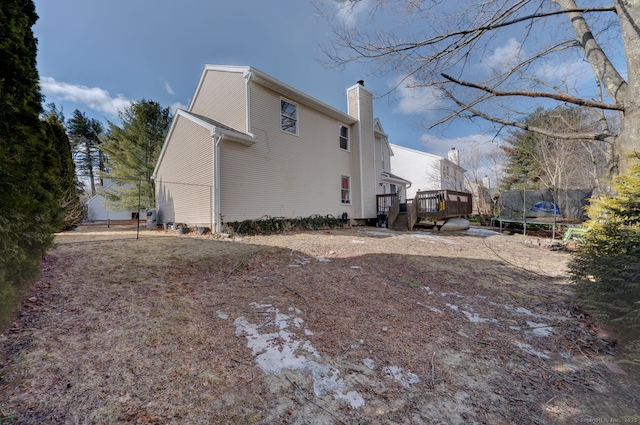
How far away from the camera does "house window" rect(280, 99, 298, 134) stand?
10.3m

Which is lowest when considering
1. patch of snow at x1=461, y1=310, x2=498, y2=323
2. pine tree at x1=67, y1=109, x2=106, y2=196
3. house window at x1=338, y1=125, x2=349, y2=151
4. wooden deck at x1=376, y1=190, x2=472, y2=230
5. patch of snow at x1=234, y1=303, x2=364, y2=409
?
patch of snow at x1=461, y1=310, x2=498, y2=323

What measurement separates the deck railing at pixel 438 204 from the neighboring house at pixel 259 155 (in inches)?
103

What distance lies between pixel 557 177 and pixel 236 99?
58.9 ft

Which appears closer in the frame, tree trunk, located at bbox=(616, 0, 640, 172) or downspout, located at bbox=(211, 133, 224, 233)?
tree trunk, located at bbox=(616, 0, 640, 172)

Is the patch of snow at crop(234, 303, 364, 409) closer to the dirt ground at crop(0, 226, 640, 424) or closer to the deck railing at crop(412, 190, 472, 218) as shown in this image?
the dirt ground at crop(0, 226, 640, 424)

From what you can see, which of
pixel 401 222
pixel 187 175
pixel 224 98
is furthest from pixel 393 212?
pixel 187 175

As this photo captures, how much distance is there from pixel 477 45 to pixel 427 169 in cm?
1956

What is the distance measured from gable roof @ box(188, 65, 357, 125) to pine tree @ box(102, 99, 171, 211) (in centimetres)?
650

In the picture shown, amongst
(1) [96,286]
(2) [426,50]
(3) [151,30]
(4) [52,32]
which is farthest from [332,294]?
(3) [151,30]

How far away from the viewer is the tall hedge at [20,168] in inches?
89.4

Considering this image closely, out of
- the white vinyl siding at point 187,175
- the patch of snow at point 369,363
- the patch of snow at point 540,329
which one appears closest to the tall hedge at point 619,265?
the patch of snow at point 540,329

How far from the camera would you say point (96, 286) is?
318 cm

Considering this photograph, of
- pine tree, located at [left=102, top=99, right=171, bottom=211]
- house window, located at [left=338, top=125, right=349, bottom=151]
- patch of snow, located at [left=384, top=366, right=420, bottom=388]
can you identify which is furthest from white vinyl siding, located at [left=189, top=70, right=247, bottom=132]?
patch of snow, located at [left=384, top=366, right=420, bottom=388]

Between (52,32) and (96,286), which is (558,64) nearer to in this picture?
(96,286)
